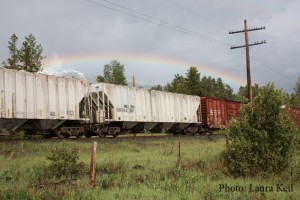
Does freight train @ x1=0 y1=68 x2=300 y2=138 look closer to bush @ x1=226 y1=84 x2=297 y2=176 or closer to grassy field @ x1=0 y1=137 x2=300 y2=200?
bush @ x1=226 y1=84 x2=297 y2=176

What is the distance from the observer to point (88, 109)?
25.1m

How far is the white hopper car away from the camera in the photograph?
65.4ft

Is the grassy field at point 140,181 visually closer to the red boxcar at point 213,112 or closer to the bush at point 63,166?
the bush at point 63,166

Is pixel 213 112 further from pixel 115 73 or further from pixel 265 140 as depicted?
pixel 115 73

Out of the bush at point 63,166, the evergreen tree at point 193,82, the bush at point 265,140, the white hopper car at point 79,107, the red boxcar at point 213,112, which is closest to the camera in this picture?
the bush at point 63,166

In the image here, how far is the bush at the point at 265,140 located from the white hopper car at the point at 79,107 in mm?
12833

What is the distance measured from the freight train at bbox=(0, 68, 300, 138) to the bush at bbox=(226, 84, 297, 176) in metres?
2.01

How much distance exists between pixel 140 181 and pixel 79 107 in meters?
14.9

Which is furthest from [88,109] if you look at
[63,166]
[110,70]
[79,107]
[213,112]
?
[110,70]

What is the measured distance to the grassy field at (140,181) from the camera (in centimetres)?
847

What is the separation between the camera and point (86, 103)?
2512 centimetres

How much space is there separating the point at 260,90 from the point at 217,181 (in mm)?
4072

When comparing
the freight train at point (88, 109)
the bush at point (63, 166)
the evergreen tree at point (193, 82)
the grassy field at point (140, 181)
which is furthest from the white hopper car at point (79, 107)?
A: the evergreen tree at point (193, 82)

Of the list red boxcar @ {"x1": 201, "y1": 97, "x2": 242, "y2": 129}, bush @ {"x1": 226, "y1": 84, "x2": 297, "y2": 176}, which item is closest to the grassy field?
bush @ {"x1": 226, "y1": 84, "x2": 297, "y2": 176}
